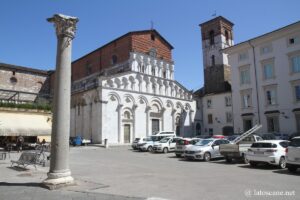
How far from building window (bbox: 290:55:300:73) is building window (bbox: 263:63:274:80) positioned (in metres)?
2.38

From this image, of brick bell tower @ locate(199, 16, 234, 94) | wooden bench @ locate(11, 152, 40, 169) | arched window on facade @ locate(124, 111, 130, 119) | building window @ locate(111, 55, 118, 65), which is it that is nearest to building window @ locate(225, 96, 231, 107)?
brick bell tower @ locate(199, 16, 234, 94)

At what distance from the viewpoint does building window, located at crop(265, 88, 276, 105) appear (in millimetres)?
33469

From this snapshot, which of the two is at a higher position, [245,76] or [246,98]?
[245,76]

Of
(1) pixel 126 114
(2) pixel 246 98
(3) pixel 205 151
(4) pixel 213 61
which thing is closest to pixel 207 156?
(3) pixel 205 151

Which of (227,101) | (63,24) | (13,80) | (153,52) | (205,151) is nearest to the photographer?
(63,24)

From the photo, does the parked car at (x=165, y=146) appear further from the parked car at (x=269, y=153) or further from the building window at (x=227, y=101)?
the building window at (x=227, y=101)

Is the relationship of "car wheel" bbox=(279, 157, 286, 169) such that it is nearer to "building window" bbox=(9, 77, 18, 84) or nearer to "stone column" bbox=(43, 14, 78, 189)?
"stone column" bbox=(43, 14, 78, 189)

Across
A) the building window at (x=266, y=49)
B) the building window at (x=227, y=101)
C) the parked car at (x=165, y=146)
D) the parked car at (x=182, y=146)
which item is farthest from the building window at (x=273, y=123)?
the parked car at (x=182, y=146)

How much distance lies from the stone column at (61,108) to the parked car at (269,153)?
954 centimetres

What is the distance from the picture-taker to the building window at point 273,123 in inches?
1291

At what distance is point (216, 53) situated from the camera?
153ft

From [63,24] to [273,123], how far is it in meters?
30.2

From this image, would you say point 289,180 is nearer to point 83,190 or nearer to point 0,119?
point 83,190

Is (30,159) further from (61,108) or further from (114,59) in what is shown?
(114,59)
